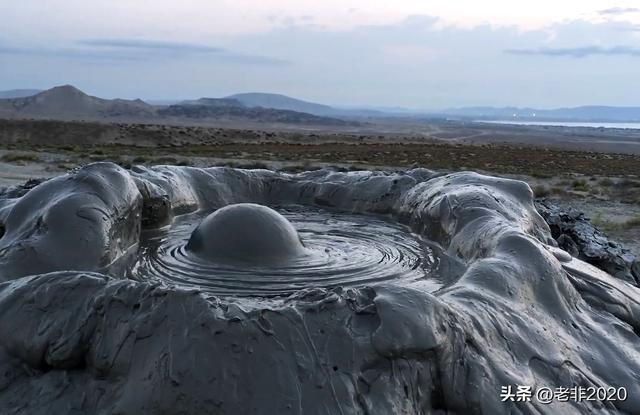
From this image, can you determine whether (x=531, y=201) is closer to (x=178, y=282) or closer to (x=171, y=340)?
(x=178, y=282)

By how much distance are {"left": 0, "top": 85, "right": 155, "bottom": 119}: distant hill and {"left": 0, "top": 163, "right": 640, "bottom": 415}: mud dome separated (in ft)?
286

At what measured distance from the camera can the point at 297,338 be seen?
8.64ft

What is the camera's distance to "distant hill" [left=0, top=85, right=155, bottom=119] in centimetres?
8675

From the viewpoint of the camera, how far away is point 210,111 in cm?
10488

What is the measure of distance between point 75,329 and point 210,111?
104709 millimetres

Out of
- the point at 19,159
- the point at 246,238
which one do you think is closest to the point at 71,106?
the point at 19,159

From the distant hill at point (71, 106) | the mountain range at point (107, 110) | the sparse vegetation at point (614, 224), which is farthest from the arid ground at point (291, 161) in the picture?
the distant hill at point (71, 106)

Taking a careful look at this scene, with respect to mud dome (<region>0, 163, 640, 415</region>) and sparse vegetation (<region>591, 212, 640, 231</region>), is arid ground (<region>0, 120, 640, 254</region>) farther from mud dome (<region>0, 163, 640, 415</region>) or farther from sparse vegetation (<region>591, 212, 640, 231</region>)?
mud dome (<region>0, 163, 640, 415</region>)

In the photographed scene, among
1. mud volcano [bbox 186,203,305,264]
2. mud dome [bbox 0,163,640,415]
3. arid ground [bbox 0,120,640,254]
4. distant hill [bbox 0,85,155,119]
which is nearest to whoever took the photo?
mud dome [bbox 0,163,640,415]

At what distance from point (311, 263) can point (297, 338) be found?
5.44 feet

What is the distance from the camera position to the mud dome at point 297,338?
2494 millimetres

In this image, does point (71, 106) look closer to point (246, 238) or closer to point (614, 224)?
point (614, 224)

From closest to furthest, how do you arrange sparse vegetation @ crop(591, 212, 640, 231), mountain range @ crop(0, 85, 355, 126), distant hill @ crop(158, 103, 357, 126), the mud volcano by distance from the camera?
the mud volcano
sparse vegetation @ crop(591, 212, 640, 231)
mountain range @ crop(0, 85, 355, 126)
distant hill @ crop(158, 103, 357, 126)

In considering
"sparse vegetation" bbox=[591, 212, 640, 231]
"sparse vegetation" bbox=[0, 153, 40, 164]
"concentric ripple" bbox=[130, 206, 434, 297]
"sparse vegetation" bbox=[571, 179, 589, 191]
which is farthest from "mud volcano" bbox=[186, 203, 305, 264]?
"sparse vegetation" bbox=[0, 153, 40, 164]
